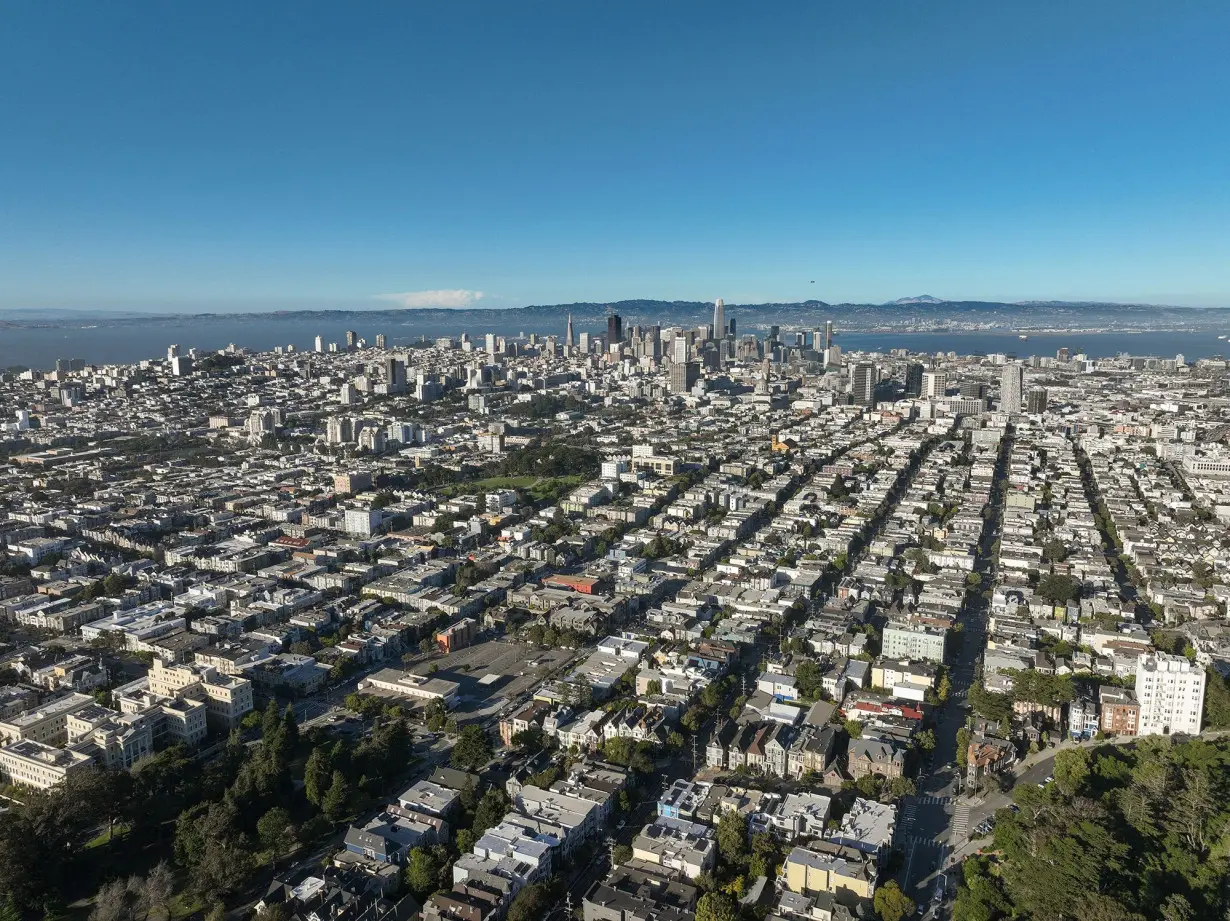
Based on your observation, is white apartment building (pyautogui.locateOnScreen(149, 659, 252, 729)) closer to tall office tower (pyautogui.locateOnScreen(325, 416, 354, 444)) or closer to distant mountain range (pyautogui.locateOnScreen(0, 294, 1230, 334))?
tall office tower (pyautogui.locateOnScreen(325, 416, 354, 444))

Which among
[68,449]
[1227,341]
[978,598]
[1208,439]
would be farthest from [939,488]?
[1227,341]

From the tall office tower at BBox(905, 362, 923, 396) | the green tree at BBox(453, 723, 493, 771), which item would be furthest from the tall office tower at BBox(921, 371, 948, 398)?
the green tree at BBox(453, 723, 493, 771)

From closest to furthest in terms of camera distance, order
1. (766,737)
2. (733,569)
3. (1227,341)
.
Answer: (766,737), (733,569), (1227,341)

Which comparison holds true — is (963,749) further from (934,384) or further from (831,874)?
(934,384)

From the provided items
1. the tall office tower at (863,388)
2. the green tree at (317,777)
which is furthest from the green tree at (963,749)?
the tall office tower at (863,388)

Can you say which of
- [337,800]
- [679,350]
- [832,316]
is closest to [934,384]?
[679,350]

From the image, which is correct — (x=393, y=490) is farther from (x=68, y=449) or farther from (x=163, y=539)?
(x=68, y=449)
